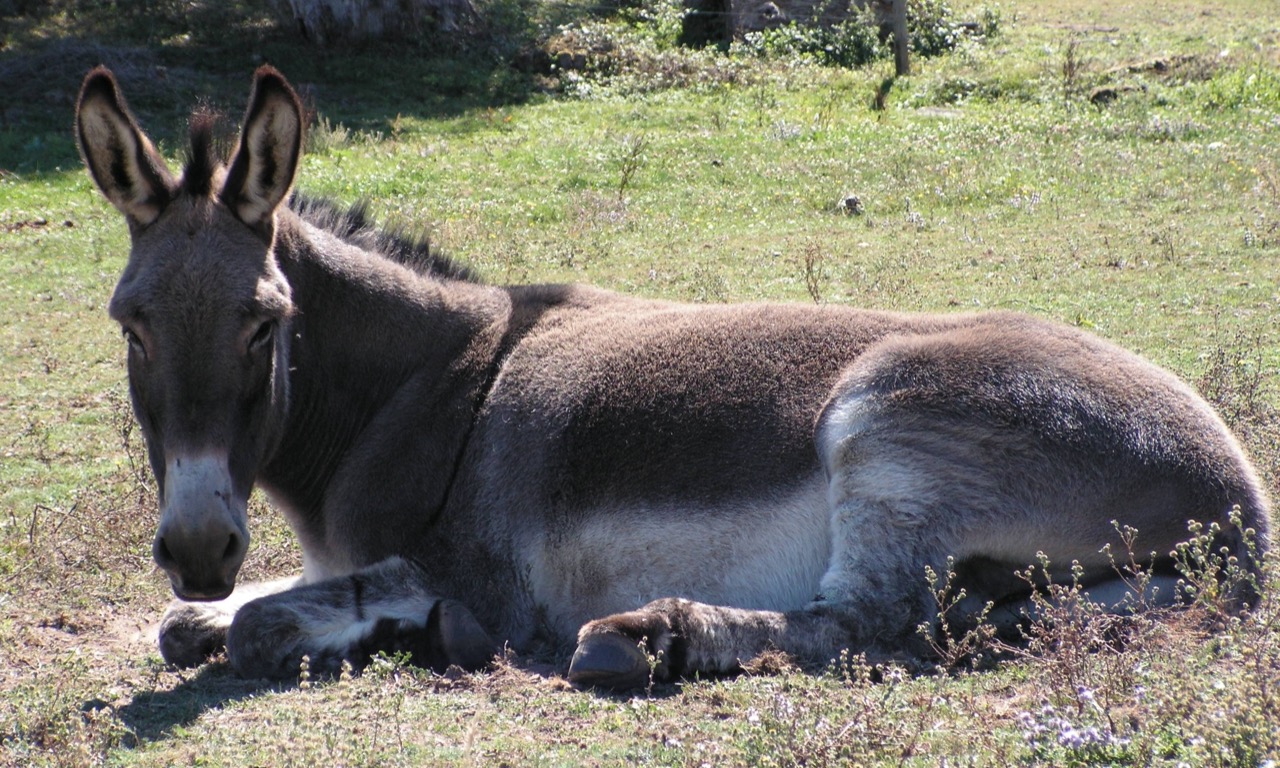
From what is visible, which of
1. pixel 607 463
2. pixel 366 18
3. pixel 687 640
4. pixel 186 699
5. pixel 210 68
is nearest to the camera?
pixel 687 640

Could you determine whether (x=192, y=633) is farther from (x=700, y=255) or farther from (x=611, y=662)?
(x=700, y=255)

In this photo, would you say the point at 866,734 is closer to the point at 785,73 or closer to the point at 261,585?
the point at 261,585

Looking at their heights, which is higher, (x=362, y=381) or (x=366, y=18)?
(x=366, y=18)

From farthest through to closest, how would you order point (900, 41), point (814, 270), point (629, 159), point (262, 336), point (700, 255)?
point (900, 41) → point (629, 159) → point (700, 255) → point (814, 270) → point (262, 336)

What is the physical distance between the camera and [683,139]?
1753cm

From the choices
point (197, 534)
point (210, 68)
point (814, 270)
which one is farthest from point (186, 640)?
point (210, 68)

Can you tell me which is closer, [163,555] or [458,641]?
[163,555]

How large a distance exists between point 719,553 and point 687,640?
495mm

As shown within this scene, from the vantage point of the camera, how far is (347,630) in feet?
16.1

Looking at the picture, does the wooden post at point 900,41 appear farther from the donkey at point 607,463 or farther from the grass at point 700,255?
the donkey at point 607,463

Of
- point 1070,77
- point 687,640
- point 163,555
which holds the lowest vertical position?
point 687,640

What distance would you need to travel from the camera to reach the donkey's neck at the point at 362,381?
535 cm

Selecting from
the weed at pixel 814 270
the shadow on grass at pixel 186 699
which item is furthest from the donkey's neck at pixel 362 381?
the weed at pixel 814 270

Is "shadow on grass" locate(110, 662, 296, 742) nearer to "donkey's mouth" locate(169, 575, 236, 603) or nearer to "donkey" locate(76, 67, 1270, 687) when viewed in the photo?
"donkey" locate(76, 67, 1270, 687)
